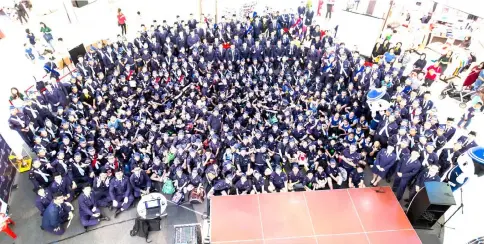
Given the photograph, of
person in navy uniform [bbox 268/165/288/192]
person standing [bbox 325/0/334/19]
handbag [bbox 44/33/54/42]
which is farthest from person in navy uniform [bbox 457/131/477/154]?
handbag [bbox 44/33/54/42]

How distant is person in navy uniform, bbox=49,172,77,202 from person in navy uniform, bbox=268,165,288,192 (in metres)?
5.10

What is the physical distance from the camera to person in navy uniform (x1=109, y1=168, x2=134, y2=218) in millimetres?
7484

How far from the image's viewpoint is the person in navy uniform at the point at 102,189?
7598 mm

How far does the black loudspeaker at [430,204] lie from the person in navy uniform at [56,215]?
26.8 ft

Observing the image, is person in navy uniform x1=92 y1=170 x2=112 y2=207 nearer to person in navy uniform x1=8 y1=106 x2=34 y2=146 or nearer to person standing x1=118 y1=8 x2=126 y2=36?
person in navy uniform x1=8 y1=106 x2=34 y2=146

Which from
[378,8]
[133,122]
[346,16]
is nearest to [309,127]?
[133,122]

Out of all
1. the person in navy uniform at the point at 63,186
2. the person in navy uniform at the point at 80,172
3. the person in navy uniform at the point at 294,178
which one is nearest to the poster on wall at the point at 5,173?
the person in navy uniform at the point at 63,186

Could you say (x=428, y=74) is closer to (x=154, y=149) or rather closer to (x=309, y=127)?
(x=309, y=127)

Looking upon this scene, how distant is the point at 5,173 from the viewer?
7.92 m

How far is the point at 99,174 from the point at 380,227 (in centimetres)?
703

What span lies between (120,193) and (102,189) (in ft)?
1.75

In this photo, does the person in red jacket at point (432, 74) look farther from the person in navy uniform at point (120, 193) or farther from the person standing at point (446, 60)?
the person in navy uniform at point (120, 193)

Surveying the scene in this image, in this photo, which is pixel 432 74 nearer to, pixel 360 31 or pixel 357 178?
pixel 360 31

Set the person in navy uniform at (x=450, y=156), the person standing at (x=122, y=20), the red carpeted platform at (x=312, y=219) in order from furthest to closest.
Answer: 1. the person standing at (x=122, y=20)
2. the person in navy uniform at (x=450, y=156)
3. the red carpeted platform at (x=312, y=219)
